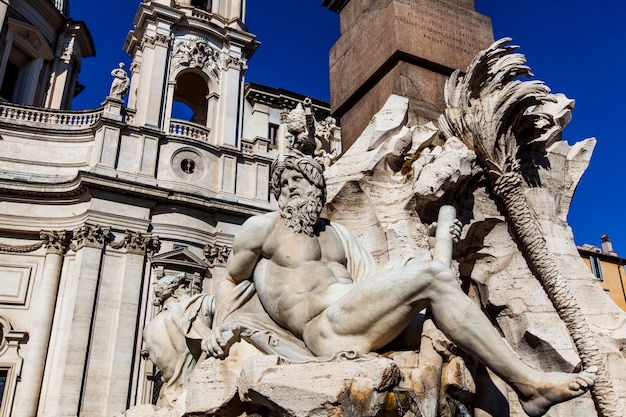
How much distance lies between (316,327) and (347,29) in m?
4.26

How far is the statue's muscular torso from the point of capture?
10.8 feet

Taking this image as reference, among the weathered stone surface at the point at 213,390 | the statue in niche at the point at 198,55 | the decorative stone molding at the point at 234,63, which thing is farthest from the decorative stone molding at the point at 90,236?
the weathered stone surface at the point at 213,390

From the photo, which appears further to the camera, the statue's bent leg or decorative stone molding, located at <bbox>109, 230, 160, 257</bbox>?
decorative stone molding, located at <bbox>109, 230, 160, 257</bbox>

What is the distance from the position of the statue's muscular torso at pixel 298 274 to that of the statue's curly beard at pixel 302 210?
0.04 m

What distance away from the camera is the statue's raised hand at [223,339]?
3.29 metres

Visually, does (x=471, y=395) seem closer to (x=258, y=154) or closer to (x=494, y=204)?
(x=494, y=204)

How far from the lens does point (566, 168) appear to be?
5.64m

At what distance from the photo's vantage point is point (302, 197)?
143 inches

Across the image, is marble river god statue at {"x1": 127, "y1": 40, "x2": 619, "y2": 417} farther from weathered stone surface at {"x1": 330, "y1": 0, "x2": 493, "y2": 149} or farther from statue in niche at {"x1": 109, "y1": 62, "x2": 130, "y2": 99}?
statue in niche at {"x1": 109, "y1": 62, "x2": 130, "y2": 99}

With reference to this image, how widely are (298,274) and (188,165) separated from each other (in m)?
16.7

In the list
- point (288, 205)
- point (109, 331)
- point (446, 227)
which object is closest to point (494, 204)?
point (446, 227)

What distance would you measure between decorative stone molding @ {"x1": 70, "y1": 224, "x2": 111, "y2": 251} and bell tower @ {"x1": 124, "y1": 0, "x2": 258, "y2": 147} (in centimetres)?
403

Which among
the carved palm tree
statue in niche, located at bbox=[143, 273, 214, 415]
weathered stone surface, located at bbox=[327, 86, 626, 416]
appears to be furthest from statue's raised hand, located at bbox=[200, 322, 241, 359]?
the carved palm tree

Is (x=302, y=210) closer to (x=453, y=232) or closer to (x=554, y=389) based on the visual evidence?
(x=453, y=232)
